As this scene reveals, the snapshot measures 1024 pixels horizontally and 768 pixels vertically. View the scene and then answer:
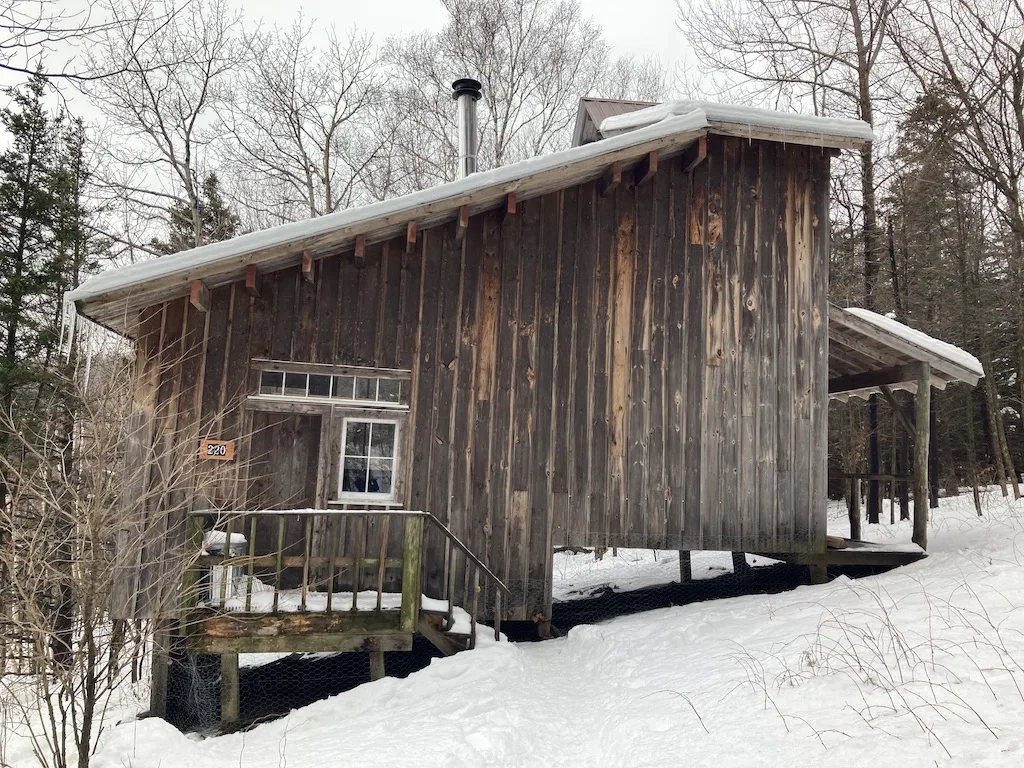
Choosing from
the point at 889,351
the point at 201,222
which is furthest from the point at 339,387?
the point at 201,222

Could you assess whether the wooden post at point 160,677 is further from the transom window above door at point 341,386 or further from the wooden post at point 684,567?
the wooden post at point 684,567

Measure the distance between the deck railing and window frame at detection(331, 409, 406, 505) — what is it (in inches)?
7.5

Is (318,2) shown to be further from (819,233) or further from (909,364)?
(909,364)

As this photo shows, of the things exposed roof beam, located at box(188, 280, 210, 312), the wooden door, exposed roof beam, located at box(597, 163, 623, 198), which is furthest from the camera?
exposed roof beam, located at box(597, 163, 623, 198)

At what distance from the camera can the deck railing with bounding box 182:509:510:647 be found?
5965 millimetres

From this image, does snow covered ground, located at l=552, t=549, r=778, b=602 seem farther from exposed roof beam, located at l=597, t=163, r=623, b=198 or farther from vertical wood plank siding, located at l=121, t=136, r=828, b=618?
exposed roof beam, located at l=597, t=163, r=623, b=198

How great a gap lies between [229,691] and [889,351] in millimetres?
8712

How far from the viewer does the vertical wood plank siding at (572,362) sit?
6973 millimetres

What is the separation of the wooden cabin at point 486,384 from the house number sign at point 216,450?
0.05 feet

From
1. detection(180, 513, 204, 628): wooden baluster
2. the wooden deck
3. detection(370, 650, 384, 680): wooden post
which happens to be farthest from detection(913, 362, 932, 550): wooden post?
detection(180, 513, 204, 628): wooden baluster

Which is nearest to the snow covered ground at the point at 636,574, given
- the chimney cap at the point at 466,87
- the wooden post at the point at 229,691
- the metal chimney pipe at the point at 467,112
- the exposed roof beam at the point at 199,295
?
the wooden post at the point at 229,691

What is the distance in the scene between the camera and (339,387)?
7219 millimetres

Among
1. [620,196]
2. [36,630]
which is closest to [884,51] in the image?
[620,196]

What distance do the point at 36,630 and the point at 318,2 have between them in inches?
784
